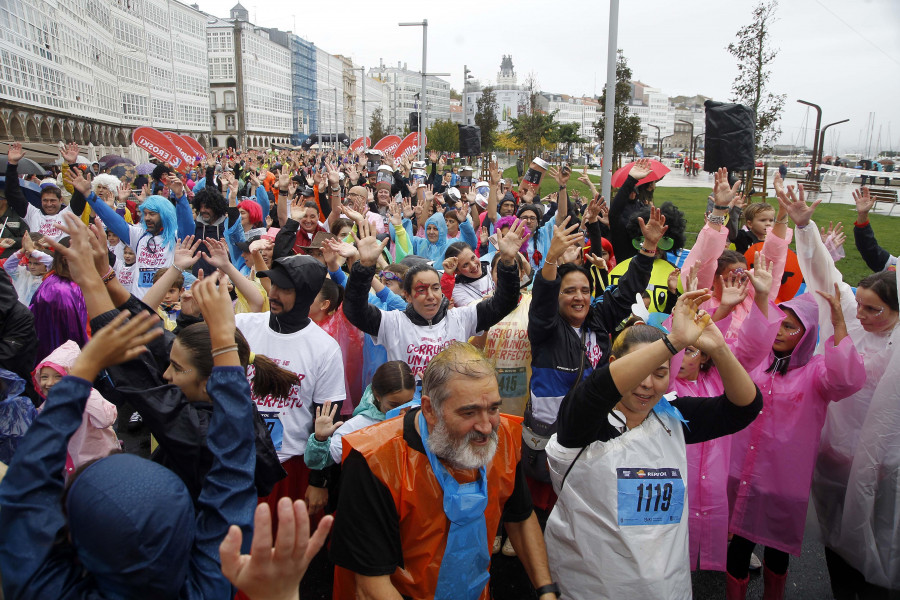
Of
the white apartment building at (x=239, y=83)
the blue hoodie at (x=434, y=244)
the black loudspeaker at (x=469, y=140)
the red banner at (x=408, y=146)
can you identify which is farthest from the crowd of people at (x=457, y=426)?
the white apartment building at (x=239, y=83)

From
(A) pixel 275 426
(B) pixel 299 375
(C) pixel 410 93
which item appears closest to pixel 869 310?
(B) pixel 299 375

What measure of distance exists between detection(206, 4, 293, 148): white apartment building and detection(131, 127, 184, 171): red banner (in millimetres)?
79105

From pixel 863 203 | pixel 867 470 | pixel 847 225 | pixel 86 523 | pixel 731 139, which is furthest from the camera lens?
pixel 847 225

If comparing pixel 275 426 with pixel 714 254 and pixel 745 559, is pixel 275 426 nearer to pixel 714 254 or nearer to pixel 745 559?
pixel 745 559

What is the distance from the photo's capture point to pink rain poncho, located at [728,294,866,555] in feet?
10.5

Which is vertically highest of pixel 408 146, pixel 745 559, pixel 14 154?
pixel 408 146

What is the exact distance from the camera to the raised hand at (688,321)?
2221 mm

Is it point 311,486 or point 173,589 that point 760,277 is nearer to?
point 311,486

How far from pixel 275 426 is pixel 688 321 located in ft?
7.39

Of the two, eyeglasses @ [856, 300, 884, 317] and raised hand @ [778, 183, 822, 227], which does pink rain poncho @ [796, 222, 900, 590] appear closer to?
eyeglasses @ [856, 300, 884, 317]

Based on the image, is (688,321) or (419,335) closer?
(688,321)

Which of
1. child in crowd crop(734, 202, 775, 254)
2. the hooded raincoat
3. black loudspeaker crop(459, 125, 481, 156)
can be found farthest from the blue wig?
black loudspeaker crop(459, 125, 481, 156)

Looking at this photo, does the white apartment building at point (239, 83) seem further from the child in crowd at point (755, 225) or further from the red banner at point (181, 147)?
the child in crowd at point (755, 225)

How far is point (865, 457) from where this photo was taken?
3.10 metres
